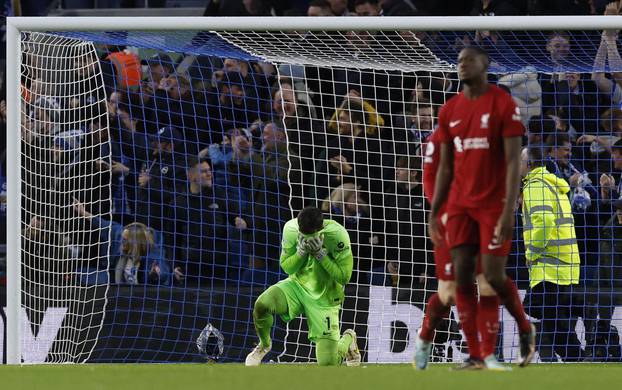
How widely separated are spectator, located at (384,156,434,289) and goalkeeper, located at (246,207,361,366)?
1210 millimetres

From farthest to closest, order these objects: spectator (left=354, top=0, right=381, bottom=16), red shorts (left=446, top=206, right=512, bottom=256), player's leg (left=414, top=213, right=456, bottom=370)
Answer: spectator (left=354, top=0, right=381, bottom=16) < player's leg (left=414, top=213, right=456, bottom=370) < red shorts (left=446, top=206, right=512, bottom=256)

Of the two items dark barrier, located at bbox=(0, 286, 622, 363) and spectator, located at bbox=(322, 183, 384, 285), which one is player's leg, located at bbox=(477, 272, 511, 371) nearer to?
dark barrier, located at bbox=(0, 286, 622, 363)

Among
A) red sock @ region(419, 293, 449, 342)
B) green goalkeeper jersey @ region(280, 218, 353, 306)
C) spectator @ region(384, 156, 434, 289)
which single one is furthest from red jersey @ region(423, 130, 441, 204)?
spectator @ region(384, 156, 434, 289)

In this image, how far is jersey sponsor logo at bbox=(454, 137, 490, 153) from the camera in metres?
8.27

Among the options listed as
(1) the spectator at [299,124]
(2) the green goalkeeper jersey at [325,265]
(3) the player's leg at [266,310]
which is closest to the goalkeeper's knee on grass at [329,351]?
(2) the green goalkeeper jersey at [325,265]

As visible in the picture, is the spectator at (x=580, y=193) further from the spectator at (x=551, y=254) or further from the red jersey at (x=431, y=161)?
the red jersey at (x=431, y=161)

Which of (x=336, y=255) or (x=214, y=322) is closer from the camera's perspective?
(x=336, y=255)

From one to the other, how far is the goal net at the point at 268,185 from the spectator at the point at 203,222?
22mm

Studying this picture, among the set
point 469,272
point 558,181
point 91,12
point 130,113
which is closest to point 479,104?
point 469,272

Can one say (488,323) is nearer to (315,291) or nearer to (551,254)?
(315,291)

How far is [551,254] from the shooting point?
1320cm

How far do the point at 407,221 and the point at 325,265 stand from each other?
1655 millimetres

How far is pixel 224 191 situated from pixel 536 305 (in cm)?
334

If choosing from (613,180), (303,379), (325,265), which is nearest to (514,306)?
(303,379)
